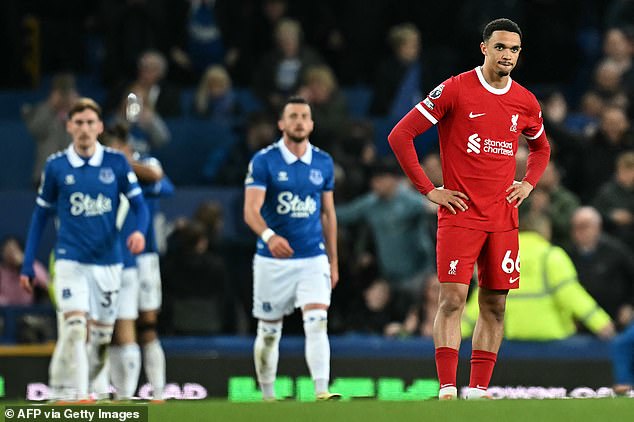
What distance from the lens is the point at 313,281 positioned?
1173 centimetres

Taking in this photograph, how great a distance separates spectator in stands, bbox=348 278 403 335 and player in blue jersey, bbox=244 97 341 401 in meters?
2.81

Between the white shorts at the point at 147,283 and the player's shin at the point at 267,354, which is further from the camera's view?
the white shorts at the point at 147,283

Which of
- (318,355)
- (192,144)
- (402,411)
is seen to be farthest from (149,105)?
(402,411)

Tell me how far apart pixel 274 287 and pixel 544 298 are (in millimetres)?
2442

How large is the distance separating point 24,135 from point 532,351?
666cm

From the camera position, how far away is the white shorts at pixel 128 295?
1269cm

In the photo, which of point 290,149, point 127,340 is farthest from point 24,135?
point 290,149

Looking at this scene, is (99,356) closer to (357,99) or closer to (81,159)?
(81,159)

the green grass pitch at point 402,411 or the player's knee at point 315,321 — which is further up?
the player's knee at point 315,321

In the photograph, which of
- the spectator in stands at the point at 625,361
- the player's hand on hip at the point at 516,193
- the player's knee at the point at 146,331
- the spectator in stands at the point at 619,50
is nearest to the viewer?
the player's hand on hip at the point at 516,193

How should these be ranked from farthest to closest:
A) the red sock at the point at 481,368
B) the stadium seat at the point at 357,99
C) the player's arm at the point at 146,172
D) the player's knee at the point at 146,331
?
the stadium seat at the point at 357,99 → the player's knee at the point at 146,331 → the player's arm at the point at 146,172 → the red sock at the point at 481,368

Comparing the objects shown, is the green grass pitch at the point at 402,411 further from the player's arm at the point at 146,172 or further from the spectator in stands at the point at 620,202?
the spectator in stands at the point at 620,202

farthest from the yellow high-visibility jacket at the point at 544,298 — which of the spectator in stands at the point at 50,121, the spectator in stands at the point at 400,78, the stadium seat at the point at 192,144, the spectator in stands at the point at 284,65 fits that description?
the spectator in stands at the point at 50,121

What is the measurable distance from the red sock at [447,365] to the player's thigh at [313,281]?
2.01 metres
